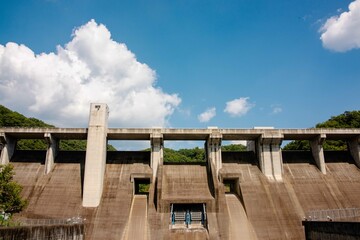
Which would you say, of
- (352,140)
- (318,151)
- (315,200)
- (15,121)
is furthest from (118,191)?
(15,121)

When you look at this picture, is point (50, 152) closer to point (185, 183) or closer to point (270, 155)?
point (185, 183)

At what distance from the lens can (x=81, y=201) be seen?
86.1 feet

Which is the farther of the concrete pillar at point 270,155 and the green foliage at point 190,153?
the green foliage at point 190,153

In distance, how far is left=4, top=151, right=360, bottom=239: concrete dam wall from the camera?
24.1 meters

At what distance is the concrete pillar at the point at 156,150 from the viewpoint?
1162 inches

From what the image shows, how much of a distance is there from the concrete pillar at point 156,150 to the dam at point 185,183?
11 centimetres

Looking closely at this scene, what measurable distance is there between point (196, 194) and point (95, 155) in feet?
34.4

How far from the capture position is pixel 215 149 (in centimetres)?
3019

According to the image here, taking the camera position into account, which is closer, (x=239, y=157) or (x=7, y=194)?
(x=7, y=194)

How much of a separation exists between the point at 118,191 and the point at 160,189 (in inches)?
180

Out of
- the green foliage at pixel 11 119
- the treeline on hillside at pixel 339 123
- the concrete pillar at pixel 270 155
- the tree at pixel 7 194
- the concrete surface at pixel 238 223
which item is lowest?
the concrete surface at pixel 238 223

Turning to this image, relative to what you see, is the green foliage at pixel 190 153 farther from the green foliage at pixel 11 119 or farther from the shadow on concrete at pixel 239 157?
the shadow on concrete at pixel 239 157

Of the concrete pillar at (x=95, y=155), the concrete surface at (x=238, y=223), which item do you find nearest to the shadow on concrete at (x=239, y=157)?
the concrete surface at (x=238, y=223)

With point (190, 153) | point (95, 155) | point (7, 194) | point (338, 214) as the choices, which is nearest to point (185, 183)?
point (95, 155)
